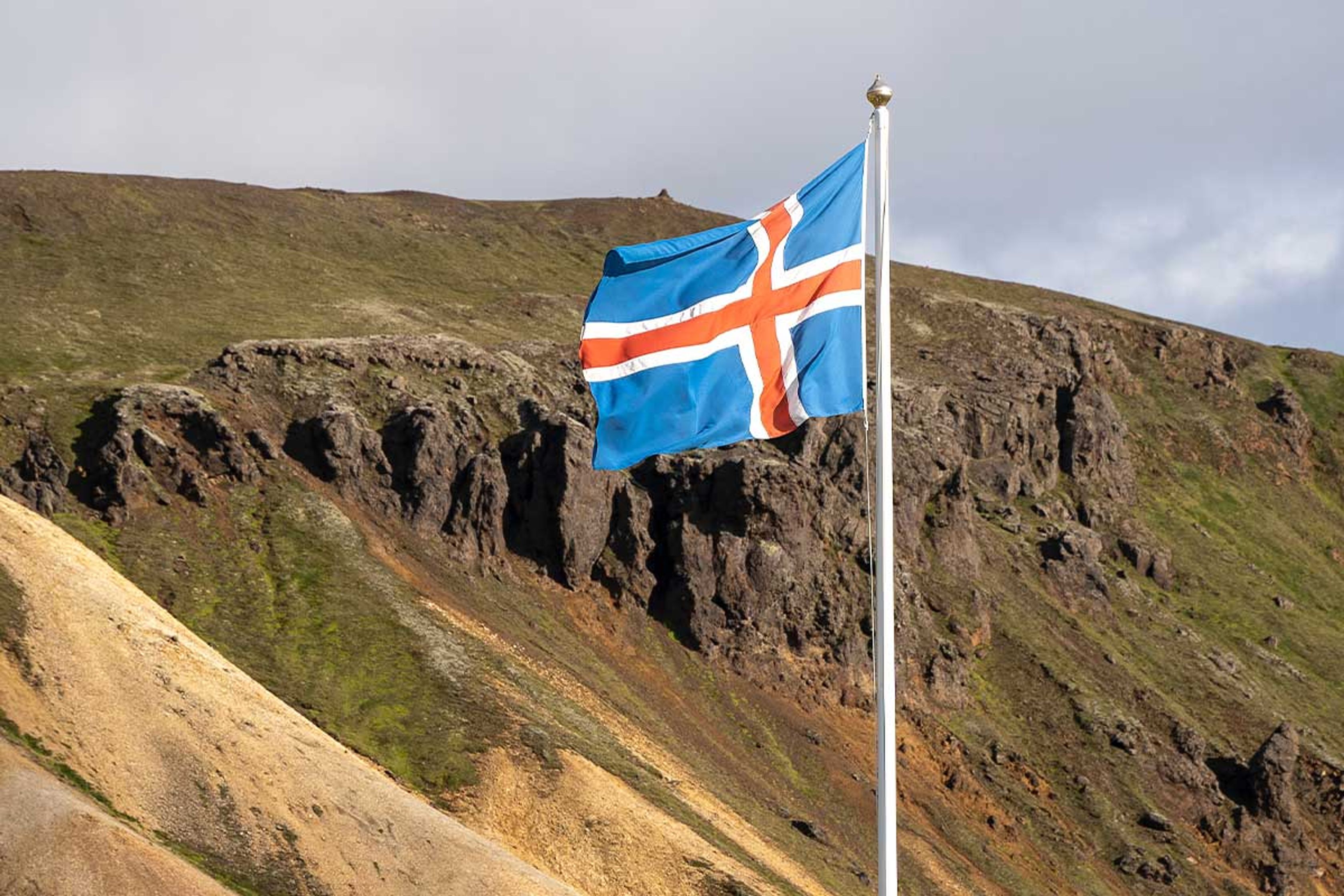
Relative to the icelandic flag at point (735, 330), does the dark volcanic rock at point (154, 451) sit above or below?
below

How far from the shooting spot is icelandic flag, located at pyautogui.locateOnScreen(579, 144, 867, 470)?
19812 mm

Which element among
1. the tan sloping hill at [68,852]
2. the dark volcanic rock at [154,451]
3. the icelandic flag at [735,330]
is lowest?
the tan sloping hill at [68,852]

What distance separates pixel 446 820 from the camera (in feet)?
158

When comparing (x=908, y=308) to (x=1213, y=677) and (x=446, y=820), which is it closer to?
(x=1213, y=677)

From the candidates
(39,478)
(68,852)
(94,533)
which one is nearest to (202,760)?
(68,852)

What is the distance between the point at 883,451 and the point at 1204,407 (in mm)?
128025

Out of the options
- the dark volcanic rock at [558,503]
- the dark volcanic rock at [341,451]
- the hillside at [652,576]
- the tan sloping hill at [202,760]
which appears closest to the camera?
the tan sloping hill at [202,760]

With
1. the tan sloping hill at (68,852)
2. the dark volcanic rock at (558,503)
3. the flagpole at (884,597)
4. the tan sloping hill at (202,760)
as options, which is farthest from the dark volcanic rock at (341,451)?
the flagpole at (884,597)

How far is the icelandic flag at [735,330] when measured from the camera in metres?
19.8

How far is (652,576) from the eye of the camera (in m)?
83.9

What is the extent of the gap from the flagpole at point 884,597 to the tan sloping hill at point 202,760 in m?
25.7

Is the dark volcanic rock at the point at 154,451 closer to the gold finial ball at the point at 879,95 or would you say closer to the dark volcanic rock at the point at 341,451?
the dark volcanic rock at the point at 341,451

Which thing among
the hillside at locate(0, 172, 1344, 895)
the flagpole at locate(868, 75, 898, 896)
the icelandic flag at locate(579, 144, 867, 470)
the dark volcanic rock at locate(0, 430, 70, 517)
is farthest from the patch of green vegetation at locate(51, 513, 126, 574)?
the flagpole at locate(868, 75, 898, 896)

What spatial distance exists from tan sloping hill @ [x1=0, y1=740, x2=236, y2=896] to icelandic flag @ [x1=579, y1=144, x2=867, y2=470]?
18.6 meters
